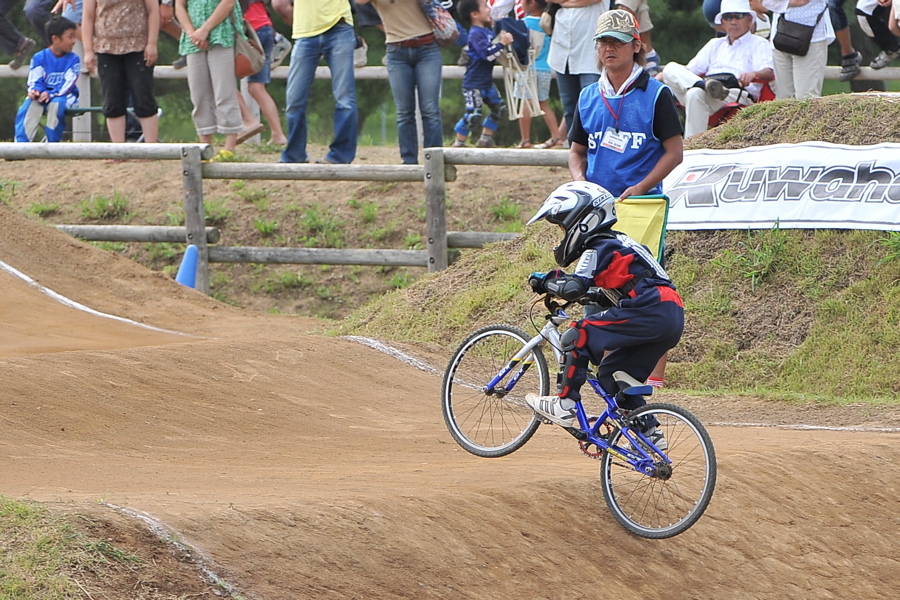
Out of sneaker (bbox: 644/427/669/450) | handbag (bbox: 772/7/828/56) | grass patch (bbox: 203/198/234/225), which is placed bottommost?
grass patch (bbox: 203/198/234/225)

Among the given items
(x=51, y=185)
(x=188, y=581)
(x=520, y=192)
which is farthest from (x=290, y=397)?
(x=51, y=185)

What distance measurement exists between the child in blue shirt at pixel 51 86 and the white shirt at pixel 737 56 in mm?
7876

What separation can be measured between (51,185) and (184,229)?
129 inches

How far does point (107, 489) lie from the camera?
18.0 ft

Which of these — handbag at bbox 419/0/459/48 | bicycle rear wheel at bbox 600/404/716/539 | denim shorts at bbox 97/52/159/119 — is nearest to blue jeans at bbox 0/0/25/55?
denim shorts at bbox 97/52/159/119

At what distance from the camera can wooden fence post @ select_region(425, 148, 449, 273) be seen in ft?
39.5

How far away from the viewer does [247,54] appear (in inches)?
516

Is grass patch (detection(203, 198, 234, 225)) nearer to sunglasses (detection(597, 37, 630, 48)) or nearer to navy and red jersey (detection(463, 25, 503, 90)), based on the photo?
navy and red jersey (detection(463, 25, 503, 90))

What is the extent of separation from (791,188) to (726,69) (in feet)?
6.96

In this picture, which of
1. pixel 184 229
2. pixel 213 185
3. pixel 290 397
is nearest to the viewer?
pixel 290 397

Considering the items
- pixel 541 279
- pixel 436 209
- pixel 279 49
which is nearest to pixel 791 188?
pixel 436 209

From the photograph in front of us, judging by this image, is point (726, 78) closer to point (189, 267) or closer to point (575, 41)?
point (575, 41)

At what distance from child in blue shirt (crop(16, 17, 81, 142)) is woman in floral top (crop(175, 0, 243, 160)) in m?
2.97

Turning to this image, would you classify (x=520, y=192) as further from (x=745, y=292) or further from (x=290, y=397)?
(x=290, y=397)
